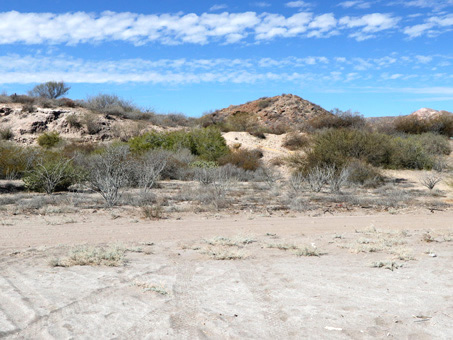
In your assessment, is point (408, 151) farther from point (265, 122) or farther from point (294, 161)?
point (265, 122)

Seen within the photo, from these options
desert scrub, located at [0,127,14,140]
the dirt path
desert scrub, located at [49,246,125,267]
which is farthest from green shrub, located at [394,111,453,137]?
desert scrub, located at [49,246,125,267]

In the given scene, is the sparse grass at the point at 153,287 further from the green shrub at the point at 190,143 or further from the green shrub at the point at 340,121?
the green shrub at the point at 340,121

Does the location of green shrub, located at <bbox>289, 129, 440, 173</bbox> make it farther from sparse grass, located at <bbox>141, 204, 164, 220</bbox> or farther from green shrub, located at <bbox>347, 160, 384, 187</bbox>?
sparse grass, located at <bbox>141, 204, 164, 220</bbox>

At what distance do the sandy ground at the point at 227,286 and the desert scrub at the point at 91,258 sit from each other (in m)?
0.19

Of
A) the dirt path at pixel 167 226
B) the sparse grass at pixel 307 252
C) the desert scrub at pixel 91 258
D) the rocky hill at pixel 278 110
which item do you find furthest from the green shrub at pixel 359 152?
the rocky hill at pixel 278 110

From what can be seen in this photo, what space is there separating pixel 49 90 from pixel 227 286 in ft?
177

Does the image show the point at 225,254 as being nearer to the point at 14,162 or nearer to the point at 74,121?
the point at 14,162

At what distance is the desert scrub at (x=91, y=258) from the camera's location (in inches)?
285

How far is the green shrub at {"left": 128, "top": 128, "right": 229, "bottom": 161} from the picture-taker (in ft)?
105

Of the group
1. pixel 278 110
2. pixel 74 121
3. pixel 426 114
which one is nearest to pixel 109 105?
pixel 74 121

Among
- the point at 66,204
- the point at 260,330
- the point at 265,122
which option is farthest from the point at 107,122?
the point at 260,330

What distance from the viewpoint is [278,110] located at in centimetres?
6419

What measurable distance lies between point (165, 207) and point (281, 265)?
23.9ft

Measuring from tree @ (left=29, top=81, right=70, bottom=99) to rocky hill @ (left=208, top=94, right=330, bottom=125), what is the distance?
1954 cm
